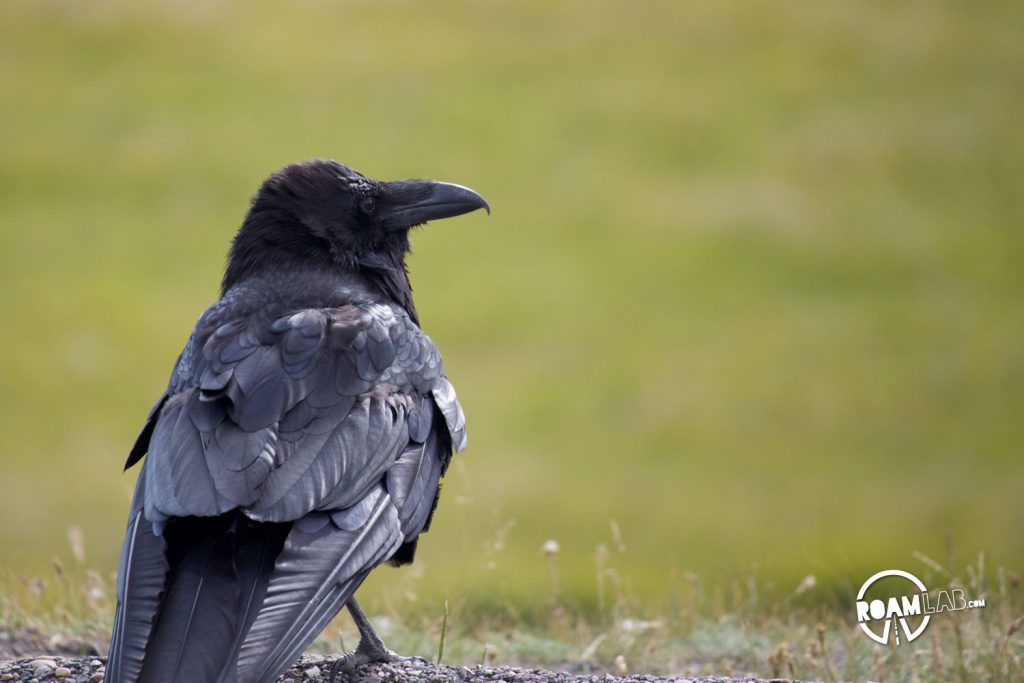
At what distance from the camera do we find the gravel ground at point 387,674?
16.0 ft

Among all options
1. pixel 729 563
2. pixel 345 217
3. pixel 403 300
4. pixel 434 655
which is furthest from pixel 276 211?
pixel 729 563

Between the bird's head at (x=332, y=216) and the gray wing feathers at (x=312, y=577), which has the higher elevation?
the bird's head at (x=332, y=216)

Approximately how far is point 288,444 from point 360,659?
3.71 ft

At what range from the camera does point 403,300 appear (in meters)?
6.19

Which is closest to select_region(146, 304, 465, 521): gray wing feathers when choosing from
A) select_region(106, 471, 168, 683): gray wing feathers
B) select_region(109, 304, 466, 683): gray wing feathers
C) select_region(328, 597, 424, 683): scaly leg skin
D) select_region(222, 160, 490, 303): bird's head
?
select_region(109, 304, 466, 683): gray wing feathers

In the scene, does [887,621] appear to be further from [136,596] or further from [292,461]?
[136,596]

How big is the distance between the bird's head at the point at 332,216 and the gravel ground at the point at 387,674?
1.88 m

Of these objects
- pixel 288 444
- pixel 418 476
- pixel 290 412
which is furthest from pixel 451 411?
pixel 288 444

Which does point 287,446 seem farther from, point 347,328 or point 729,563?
point 729,563

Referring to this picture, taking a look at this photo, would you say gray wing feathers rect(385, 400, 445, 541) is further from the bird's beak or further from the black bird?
the bird's beak

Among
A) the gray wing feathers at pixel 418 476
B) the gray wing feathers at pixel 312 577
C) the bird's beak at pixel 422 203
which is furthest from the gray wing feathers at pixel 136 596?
the bird's beak at pixel 422 203

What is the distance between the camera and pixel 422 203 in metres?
6.24

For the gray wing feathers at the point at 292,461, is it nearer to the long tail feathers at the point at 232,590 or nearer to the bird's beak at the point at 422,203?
the long tail feathers at the point at 232,590

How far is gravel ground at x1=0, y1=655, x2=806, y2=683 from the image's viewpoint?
489 cm
